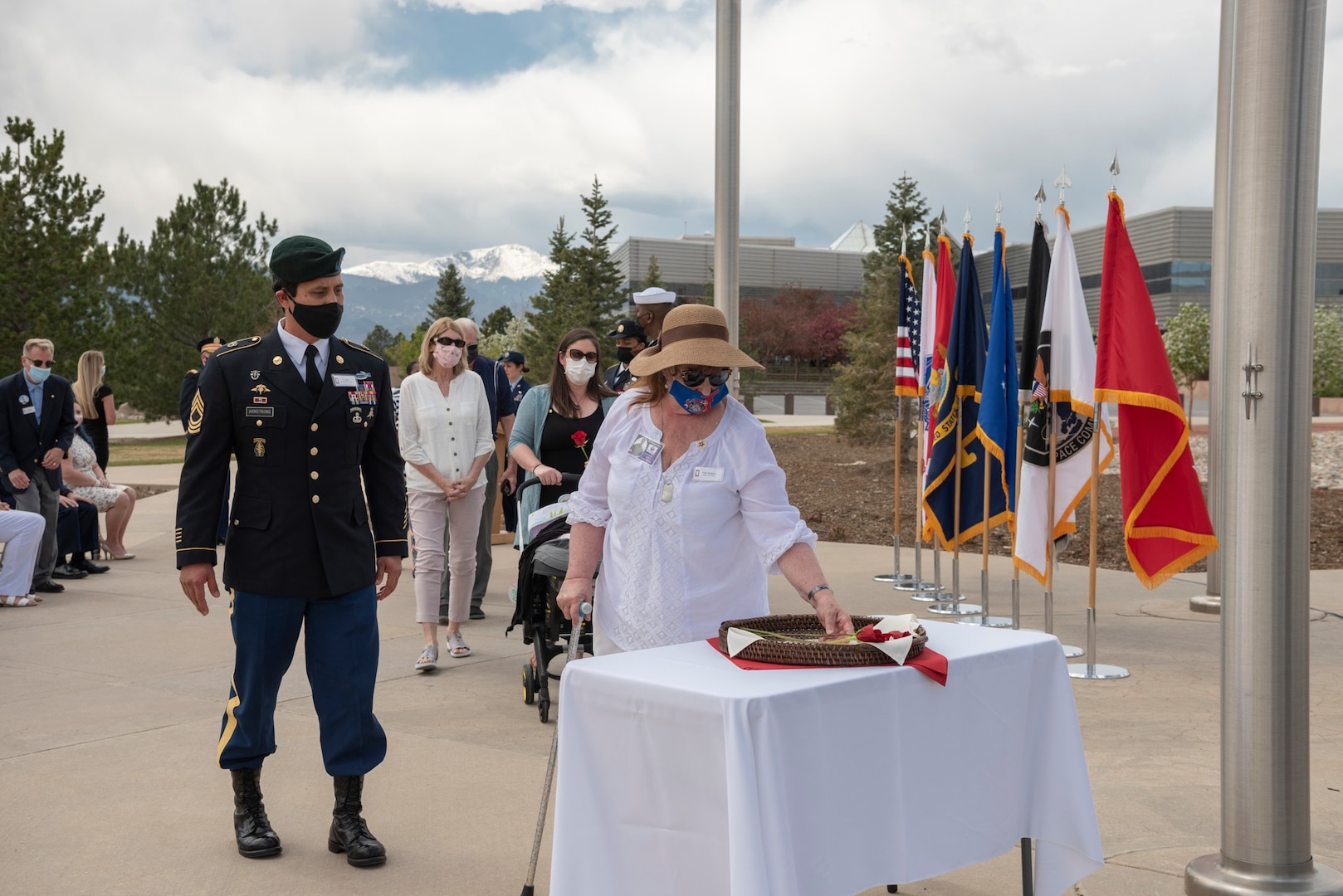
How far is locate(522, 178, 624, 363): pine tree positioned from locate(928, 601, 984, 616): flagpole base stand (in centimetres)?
3501

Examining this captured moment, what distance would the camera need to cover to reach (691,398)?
4074 mm

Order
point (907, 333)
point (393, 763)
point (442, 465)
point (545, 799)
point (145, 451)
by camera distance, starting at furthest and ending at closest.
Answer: point (145, 451) < point (907, 333) < point (442, 465) < point (393, 763) < point (545, 799)

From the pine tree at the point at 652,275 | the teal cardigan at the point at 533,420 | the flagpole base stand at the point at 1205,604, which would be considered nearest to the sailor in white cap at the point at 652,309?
the teal cardigan at the point at 533,420

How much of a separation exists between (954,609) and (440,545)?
13.7ft

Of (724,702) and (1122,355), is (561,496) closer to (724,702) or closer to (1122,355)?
(1122,355)

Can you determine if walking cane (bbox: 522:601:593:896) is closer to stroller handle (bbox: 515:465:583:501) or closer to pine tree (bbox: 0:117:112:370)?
stroller handle (bbox: 515:465:583:501)

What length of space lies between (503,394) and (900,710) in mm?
7328

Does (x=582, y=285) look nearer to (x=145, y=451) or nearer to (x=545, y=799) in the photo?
(x=145, y=451)

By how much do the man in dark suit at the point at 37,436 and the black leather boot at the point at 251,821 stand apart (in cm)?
690

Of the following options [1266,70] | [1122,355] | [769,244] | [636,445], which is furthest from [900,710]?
[769,244]

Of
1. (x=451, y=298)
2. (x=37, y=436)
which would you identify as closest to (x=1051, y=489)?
(x=37, y=436)

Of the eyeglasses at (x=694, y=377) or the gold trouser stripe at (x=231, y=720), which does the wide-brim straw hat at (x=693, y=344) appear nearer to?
the eyeglasses at (x=694, y=377)

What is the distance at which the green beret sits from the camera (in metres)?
4.54

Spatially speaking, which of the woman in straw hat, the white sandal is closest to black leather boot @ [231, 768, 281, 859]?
the woman in straw hat
